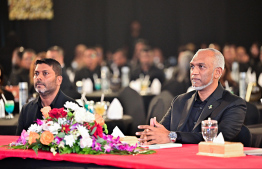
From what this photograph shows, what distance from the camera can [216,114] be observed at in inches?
156

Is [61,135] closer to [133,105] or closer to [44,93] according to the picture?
[44,93]

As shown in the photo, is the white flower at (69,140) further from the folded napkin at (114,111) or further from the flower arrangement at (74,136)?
the folded napkin at (114,111)

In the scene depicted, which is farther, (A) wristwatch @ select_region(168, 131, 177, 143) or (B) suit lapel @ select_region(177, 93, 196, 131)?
(B) suit lapel @ select_region(177, 93, 196, 131)

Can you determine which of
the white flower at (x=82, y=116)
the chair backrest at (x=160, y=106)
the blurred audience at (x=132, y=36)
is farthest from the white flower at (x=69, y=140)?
the blurred audience at (x=132, y=36)

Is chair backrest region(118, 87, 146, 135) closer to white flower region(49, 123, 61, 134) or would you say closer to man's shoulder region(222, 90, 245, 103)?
man's shoulder region(222, 90, 245, 103)

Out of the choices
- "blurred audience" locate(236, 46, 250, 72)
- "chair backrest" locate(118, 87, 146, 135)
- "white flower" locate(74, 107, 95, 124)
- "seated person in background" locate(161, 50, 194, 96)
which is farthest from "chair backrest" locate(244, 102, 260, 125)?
"blurred audience" locate(236, 46, 250, 72)

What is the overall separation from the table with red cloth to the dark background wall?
44.7 ft

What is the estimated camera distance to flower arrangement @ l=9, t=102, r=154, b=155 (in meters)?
3.19

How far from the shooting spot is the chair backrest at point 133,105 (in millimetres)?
6797

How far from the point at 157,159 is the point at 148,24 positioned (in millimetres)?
15641

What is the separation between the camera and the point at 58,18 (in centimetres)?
1756

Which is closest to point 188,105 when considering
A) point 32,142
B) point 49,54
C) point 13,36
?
point 32,142

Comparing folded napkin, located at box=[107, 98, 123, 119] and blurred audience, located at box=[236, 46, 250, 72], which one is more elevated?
blurred audience, located at box=[236, 46, 250, 72]

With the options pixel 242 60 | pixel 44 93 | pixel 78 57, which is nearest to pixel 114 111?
pixel 44 93
